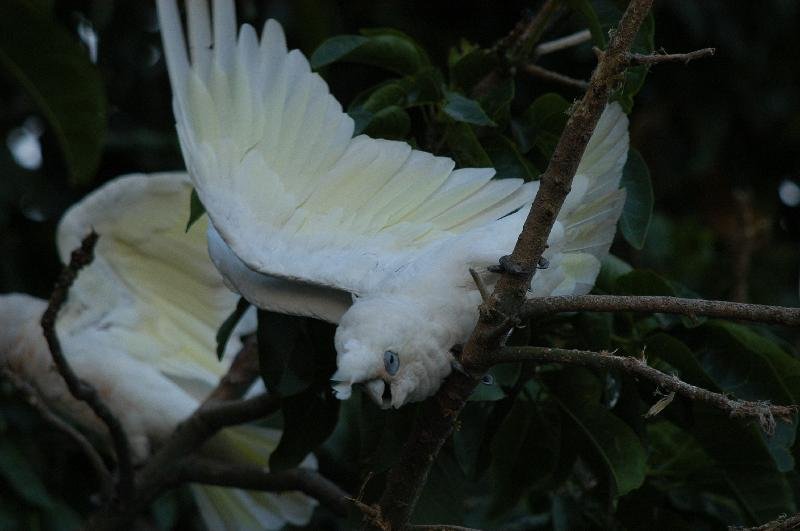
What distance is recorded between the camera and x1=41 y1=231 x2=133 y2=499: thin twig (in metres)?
1.77

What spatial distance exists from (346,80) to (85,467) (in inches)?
59.4

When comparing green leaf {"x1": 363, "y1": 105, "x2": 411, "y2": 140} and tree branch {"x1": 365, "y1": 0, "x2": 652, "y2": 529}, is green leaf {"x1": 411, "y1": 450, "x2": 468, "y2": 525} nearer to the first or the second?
tree branch {"x1": 365, "y1": 0, "x2": 652, "y2": 529}

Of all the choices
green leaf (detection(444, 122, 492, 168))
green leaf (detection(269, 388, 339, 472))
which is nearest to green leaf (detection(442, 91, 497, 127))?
green leaf (detection(444, 122, 492, 168))

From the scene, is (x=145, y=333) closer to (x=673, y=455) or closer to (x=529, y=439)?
(x=529, y=439)

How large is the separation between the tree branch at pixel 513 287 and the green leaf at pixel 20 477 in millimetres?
1351

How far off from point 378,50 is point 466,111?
267 millimetres

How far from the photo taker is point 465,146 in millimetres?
1823

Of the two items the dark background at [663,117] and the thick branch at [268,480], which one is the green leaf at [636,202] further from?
the dark background at [663,117]

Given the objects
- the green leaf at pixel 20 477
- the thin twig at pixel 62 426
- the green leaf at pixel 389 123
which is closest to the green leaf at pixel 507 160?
the green leaf at pixel 389 123

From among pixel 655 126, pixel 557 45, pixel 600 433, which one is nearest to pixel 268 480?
pixel 600 433

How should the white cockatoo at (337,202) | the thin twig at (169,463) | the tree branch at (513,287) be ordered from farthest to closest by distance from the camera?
1. the thin twig at (169,463)
2. the white cockatoo at (337,202)
3. the tree branch at (513,287)

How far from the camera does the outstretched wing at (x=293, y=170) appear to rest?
1.75 metres

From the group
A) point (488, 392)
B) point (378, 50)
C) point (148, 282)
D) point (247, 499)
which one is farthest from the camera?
point (148, 282)

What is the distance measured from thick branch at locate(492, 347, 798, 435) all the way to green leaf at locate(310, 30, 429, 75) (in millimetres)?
702
